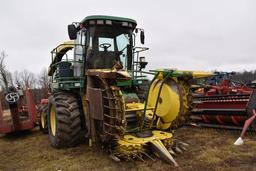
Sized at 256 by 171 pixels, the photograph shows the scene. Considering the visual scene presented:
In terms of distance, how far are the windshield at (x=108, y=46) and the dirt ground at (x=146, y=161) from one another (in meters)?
1.82

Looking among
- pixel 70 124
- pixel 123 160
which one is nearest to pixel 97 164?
pixel 123 160

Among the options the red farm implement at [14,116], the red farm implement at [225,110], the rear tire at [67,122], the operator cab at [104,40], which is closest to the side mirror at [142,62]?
the operator cab at [104,40]

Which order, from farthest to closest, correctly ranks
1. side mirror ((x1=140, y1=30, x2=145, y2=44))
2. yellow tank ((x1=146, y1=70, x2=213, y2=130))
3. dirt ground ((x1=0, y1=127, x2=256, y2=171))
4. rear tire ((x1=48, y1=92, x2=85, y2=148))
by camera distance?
side mirror ((x1=140, y1=30, x2=145, y2=44)), rear tire ((x1=48, y1=92, x2=85, y2=148)), yellow tank ((x1=146, y1=70, x2=213, y2=130)), dirt ground ((x1=0, y1=127, x2=256, y2=171))

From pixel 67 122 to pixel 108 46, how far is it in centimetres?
185

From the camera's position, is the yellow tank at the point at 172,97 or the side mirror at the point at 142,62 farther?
the side mirror at the point at 142,62

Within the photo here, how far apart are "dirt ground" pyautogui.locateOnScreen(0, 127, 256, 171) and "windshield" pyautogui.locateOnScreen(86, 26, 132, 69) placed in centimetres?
182

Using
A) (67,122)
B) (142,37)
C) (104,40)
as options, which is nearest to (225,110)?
(142,37)

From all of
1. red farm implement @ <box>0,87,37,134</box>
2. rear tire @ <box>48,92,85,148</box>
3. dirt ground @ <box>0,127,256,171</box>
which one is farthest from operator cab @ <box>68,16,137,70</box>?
red farm implement @ <box>0,87,37,134</box>

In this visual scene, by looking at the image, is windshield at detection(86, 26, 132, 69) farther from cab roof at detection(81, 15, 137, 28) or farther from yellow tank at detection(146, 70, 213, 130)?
yellow tank at detection(146, 70, 213, 130)

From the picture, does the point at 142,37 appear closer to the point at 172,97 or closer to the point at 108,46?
the point at 108,46

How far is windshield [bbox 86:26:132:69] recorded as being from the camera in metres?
5.80

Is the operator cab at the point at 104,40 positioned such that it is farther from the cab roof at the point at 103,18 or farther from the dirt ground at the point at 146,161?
the dirt ground at the point at 146,161

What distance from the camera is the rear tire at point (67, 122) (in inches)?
209

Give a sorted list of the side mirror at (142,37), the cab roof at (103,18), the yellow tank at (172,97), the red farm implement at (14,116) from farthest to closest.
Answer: the red farm implement at (14,116), the side mirror at (142,37), the cab roof at (103,18), the yellow tank at (172,97)
